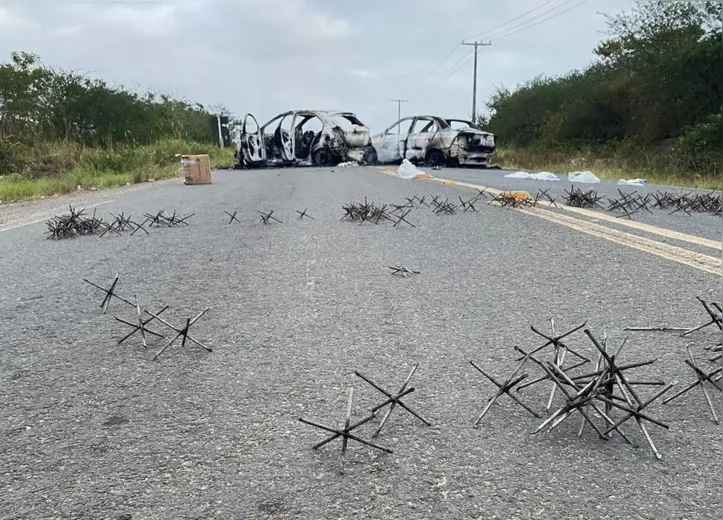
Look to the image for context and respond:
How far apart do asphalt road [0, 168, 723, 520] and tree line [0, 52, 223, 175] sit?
1339 centimetres

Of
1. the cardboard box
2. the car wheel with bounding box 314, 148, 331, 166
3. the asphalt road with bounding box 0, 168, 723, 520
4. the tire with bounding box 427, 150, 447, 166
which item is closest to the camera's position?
the asphalt road with bounding box 0, 168, 723, 520

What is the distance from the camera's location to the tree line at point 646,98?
1909cm

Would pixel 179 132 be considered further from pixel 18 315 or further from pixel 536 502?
pixel 536 502

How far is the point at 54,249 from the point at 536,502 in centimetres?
358

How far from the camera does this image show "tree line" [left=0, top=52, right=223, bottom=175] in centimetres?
1625

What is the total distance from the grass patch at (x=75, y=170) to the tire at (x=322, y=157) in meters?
4.65

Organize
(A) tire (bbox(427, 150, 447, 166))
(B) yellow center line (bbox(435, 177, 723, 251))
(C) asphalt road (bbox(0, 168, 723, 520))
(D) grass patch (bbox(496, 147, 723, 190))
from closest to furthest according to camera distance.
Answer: (C) asphalt road (bbox(0, 168, 723, 520)) < (B) yellow center line (bbox(435, 177, 723, 251)) < (D) grass patch (bbox(496, 147, 723, 190)) < (A) tire (bbox(427, 150, 447, 166))

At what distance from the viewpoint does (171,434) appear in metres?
1.33

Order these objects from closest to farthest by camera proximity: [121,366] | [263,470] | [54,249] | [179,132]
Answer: [263,470] < [121,366] < [54,249] < [179,132]

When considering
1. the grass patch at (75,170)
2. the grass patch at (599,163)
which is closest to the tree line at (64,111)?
the grass patch at (75,170)

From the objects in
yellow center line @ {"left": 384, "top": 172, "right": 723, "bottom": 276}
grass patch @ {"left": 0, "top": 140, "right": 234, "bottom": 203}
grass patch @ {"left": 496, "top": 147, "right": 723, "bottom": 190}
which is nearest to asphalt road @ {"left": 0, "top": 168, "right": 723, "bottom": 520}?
yellow center line @ {"left": 384, "top": 172, "right": 723, "bottom": 276}

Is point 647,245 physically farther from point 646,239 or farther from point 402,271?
point 402,271

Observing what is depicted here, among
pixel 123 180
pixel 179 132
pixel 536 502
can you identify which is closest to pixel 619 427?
pixel 536 502

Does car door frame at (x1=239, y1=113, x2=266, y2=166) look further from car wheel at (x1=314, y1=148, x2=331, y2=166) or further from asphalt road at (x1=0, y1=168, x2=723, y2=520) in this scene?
asphalt road at (x1=0, y1=168, x2=723, y2=520)
